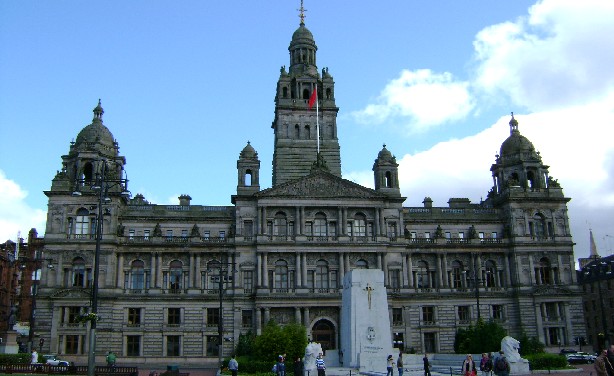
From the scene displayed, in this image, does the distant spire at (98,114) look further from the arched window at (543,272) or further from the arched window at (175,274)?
the arched window at (543,272)

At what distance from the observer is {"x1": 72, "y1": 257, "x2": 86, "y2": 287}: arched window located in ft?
221

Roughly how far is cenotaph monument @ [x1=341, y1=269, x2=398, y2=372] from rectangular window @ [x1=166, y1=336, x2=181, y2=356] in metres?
27.9

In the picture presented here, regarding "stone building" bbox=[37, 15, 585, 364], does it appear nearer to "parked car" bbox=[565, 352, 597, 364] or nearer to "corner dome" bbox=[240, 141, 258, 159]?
"corner dome" bbox=[240, 141, 258, 159]

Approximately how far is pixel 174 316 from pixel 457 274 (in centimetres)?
3343

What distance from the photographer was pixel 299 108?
81.1m

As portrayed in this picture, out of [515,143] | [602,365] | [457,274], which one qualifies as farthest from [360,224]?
[602,365]

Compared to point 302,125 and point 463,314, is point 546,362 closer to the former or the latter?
point 463,314

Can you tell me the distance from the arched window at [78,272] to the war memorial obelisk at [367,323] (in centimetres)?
3535

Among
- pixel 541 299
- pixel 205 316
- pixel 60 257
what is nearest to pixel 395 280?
pixel 541 299

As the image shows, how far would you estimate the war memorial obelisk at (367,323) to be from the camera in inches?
1692

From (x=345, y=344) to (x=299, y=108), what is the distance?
41308 millimetres

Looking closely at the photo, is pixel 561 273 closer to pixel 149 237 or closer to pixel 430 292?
pixel 430 292

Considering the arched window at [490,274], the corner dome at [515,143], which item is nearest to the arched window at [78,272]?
the arched window at [490,274]

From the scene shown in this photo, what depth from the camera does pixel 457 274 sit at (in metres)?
74.6
